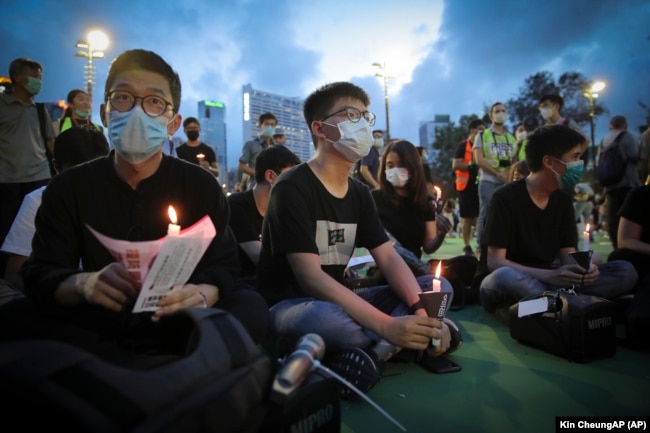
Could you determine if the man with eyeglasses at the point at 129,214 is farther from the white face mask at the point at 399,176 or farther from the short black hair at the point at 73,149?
the white face mask at the point at 399,176

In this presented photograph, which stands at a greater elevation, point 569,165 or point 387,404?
point 569,165

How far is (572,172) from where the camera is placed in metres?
3.60

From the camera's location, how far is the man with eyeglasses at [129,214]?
5.12ft

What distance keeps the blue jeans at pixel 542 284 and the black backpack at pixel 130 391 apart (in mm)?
2525

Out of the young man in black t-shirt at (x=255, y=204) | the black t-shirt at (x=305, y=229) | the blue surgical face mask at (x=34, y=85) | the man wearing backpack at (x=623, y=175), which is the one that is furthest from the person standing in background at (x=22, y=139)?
the man wearing backpack at (x=623, y=175)

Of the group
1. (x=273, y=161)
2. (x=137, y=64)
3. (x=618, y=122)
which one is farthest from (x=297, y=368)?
(x=618, y=122)

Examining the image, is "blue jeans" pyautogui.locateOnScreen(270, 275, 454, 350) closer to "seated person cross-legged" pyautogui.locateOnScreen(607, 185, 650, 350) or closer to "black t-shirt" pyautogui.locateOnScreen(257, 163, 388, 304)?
"black t-shirt" pyautogui.locateOnScreen(257, 163, 388, 304)

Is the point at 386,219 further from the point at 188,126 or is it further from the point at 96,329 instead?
the point at 188,126

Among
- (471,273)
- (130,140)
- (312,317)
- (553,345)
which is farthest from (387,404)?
(471,273)

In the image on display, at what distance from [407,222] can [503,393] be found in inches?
86.0

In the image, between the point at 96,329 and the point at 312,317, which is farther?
the point at 312,317

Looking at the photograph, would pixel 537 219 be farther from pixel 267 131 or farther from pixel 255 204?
pixel 267 131

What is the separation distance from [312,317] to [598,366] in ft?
5.88

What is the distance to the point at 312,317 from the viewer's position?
2.10 m
